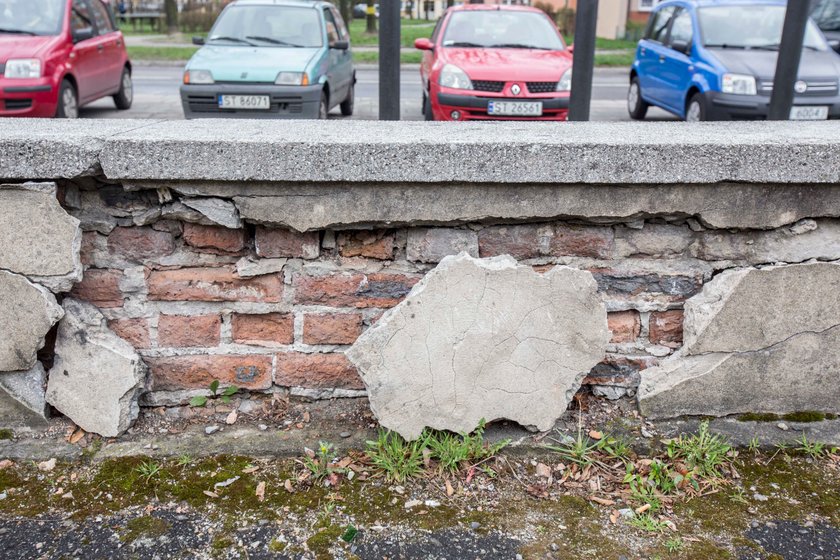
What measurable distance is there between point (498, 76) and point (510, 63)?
29cm

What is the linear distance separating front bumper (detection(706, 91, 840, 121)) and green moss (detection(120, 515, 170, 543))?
7551mm

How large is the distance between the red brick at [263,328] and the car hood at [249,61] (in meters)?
6.02

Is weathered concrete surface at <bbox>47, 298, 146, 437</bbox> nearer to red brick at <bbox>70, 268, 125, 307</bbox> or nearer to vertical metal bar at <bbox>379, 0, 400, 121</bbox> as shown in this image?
red brick at <bbox>70, 268, 125, 307</bbox>

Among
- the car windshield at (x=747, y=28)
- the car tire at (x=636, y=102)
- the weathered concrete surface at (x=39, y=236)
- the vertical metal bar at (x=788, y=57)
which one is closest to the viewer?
the weathered concrete surface at (x=39, y=236)

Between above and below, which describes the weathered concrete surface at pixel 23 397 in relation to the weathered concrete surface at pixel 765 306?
below

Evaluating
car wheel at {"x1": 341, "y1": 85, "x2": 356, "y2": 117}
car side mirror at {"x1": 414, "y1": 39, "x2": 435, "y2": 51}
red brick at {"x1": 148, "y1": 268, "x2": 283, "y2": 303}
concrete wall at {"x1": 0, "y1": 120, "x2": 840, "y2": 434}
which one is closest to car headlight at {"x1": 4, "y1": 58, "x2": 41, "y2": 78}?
car wheel at {"x1": 341, "y1": 85, "x2": 356, "y2": 117}

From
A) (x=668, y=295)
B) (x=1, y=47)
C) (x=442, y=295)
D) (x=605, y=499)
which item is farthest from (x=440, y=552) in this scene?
(x=1, y=47)

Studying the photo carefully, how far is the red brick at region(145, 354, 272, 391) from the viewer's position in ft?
8.35

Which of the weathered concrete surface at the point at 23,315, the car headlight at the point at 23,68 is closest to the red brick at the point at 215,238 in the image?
the weathered concrete surface at the point at 23,315

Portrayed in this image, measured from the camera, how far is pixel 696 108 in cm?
843

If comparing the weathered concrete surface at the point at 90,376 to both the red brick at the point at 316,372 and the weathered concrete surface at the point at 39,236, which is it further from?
the red brick at the point at 316,372

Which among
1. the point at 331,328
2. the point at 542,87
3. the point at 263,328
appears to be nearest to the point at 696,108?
the point at 542,87

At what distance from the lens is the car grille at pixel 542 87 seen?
7.90 metres

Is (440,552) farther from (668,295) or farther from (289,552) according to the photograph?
(668,295)
